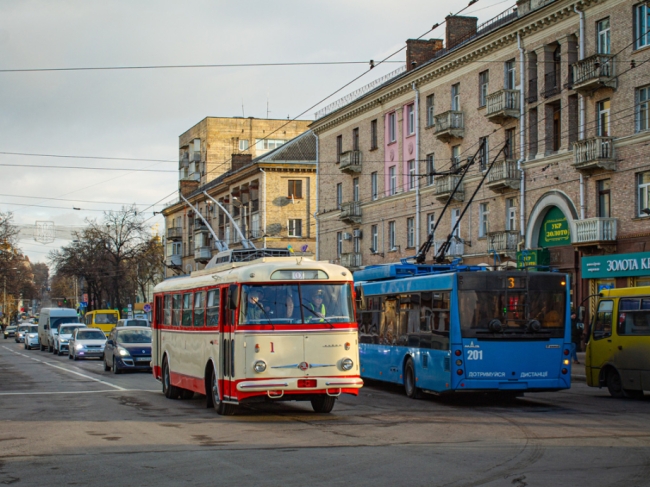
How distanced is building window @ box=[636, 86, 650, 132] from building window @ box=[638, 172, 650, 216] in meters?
1.60

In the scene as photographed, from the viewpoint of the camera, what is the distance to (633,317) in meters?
20.7

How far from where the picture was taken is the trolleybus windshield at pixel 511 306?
18.4 m

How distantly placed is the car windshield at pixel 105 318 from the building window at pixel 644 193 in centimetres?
4352

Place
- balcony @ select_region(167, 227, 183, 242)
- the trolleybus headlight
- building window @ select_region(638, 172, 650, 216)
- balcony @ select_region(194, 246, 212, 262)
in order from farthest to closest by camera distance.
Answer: balcony @ select_region(167, 227, 183, 242) < balcony @ select_region(194, 246, 212, 262) < building window @ select_region(638, 172, 650, 216) < the trolleybus headlight

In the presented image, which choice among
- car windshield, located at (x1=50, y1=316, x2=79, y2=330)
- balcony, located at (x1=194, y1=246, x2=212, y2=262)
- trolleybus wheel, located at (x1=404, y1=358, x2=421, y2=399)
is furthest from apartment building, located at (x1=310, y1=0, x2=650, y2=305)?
balcony, located at (x1=194, y1=246, x2=212, y2=262)

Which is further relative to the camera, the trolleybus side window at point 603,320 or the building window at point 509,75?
the building window at point 509,75

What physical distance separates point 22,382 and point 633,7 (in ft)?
76.2

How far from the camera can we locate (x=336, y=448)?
39.6 ft

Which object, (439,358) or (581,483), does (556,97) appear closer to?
(439,358)

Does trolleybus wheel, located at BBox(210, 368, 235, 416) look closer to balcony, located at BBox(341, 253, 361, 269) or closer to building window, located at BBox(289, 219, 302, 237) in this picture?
balcony, located at BBox(341, 253, 361, 269)

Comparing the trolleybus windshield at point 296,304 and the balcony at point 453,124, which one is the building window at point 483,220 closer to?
the balcony at point 453,124

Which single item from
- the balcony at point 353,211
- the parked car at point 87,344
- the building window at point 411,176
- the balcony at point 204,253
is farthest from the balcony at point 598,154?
the balcony at point 204,253

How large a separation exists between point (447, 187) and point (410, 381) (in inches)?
962

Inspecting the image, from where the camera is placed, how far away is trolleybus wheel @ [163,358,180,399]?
20.6m
